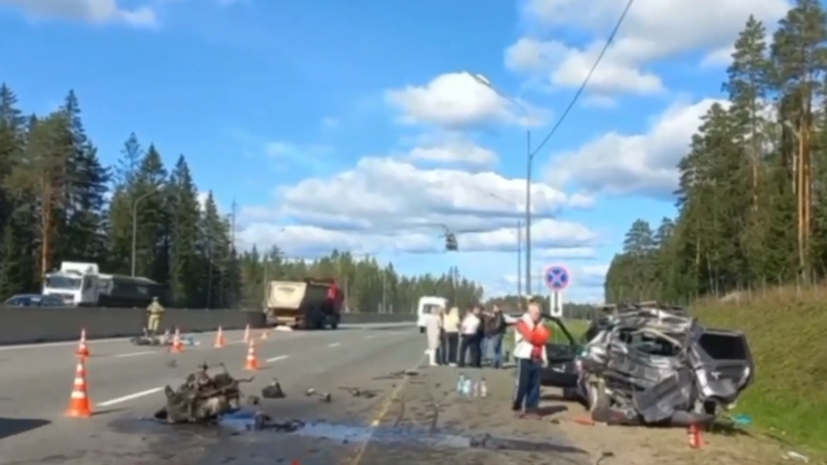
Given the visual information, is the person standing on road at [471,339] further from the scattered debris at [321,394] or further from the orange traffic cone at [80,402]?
the orange traffic cone at [80,402]

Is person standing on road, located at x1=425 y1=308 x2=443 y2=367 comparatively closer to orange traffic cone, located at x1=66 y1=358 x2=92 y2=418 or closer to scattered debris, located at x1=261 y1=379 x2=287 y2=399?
scattered debris, located at x1=261 y1=379 x2=287 y2=399

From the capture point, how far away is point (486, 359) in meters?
35.2

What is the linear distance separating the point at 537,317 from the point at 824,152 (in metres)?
54.3

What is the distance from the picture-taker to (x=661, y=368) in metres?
17.1

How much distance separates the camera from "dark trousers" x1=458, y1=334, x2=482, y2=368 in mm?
31961

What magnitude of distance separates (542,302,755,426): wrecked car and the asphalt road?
1265 mm

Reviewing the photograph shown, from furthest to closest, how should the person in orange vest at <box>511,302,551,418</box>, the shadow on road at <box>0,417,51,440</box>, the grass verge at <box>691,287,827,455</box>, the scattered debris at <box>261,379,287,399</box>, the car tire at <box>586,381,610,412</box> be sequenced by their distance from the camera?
the grass verge at <box>691,287,827,455</box> < the scattered debris at <box>261,379,287,399</box> < the person in orange vest at <box>511,302,551,418</box> < the car tire at <box>586,381,610,412</box> < the shadow on road at <box>0,417,51,440</box>

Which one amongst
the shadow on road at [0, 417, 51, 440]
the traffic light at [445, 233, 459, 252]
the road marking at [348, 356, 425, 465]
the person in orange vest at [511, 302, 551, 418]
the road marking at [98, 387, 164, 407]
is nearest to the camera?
the road marking at [348, 356, 425, 465]

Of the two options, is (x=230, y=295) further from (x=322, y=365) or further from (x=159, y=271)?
(x=322, y=365)

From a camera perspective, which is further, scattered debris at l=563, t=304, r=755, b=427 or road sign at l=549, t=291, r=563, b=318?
road sign at l=549, t=291, r=563, b=318

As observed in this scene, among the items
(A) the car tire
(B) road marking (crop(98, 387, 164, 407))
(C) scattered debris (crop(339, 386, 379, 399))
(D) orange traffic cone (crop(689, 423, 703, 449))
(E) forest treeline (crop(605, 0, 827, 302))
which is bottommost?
(D) orange traffic cone (crop(689, 423, 703, 449))

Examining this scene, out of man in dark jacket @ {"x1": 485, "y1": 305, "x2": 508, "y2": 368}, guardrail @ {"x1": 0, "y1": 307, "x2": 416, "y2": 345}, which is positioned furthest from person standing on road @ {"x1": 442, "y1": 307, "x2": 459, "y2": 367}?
guardrail @ {"x1": 0, "y1": 307, "x2": 416, "y2": 345}

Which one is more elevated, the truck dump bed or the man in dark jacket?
the truck dump bed

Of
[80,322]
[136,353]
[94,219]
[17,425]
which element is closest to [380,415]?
[17,425]
